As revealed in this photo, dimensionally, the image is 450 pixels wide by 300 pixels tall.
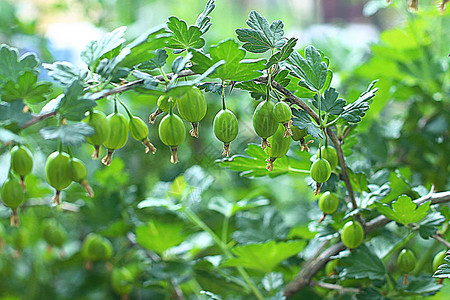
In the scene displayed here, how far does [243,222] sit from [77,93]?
0.36 metres

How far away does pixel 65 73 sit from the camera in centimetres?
33

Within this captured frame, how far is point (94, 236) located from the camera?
0.69 m

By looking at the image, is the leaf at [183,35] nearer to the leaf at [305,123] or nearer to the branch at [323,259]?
the leaf at [305,123]

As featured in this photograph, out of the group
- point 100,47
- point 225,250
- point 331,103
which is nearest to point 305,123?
point 331,103

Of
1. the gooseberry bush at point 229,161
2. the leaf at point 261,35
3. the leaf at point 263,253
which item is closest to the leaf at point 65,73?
the gooseberry bush at point 229,161

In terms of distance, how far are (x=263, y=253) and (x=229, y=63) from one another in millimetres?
267

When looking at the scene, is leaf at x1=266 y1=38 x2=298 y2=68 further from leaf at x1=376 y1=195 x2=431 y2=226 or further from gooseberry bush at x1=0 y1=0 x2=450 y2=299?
leaf at x1=376 y1=195 x2=431 y2=226

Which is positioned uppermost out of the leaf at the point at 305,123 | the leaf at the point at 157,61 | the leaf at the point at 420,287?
the leaf at the point at 157,61

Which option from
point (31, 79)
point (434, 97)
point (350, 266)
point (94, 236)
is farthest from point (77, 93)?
point (434, 97)

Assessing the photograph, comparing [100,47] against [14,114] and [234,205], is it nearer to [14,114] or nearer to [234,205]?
[14,114]

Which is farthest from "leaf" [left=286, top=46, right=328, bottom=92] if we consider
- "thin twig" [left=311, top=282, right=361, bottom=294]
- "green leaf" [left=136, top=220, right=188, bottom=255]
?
"green leaf" [left=136, top=220, right=188, bottom=255]

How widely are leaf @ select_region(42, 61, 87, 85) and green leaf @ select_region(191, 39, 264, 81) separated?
84 mm

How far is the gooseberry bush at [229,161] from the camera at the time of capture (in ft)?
1.05

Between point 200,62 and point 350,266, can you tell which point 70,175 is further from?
point 350,266
